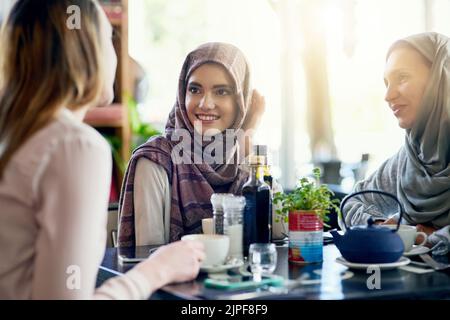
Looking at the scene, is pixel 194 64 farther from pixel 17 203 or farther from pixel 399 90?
pixel 17 203

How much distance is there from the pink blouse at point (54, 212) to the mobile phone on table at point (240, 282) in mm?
273

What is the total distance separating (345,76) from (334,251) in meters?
3.89

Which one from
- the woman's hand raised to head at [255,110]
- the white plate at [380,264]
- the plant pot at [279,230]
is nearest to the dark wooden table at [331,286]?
the white plate at [380,264]

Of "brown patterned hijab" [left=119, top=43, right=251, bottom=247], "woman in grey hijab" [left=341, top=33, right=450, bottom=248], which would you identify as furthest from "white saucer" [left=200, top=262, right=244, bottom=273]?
"woman in grey hijab" [left=341, top=33, right=450, bottom=248]

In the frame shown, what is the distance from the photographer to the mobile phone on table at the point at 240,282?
3.96ft

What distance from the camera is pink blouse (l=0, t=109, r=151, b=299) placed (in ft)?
3.17

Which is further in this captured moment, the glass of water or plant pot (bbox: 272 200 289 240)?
plant pot (bbox: 272 200 289 240)

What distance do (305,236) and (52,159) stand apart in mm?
679

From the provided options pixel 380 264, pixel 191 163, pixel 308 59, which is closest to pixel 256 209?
pixel 380 264

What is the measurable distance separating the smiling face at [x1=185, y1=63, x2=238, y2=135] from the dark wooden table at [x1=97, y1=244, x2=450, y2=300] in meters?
0.67

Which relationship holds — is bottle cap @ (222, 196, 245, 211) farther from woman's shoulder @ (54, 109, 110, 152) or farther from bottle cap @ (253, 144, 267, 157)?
woman's shoulder @ (54, 109, 110, 152)

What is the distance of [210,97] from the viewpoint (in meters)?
2.00

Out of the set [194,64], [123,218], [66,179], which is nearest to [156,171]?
[123,218]

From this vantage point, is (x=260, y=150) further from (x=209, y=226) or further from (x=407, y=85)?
(x=407, y=85)
